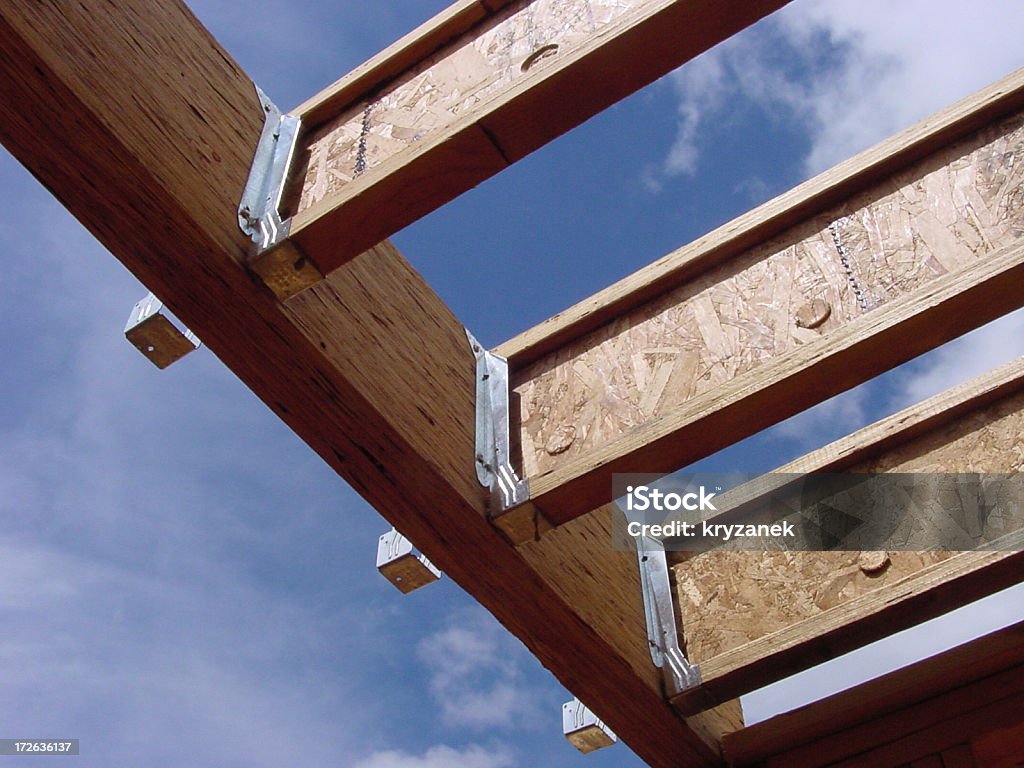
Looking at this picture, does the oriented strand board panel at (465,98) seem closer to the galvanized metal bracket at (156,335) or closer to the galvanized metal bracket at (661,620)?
the galvanized metal bracket at (156,335)

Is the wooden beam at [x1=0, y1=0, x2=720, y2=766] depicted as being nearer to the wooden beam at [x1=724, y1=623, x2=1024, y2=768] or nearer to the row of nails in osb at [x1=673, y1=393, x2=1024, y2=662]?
the row of nails in osb at [x1=673, y1=393, x2=1024, y2=662]

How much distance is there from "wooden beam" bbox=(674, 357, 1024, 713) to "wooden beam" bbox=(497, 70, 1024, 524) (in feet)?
2.86

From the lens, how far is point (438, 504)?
3.14m

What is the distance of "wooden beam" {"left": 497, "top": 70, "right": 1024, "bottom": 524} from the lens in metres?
2.82

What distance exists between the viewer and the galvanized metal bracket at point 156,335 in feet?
9.46

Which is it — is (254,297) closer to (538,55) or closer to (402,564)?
(538,55)

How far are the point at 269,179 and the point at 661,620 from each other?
6.81ft

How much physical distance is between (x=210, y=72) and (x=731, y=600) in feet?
8.08

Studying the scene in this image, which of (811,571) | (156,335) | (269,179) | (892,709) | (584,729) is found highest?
(269,179)

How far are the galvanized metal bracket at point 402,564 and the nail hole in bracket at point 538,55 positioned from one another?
4.79 feet

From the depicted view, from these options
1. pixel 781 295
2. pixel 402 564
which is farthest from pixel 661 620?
pixel 781 295

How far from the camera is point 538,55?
2.71m

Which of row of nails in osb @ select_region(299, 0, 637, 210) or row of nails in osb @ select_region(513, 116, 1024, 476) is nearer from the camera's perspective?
row of nails in osb @ select_region(299, 0, 637, 210)

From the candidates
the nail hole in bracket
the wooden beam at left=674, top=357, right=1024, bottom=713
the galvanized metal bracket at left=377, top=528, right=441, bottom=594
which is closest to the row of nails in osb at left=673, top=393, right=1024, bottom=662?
the wooden beam at left=674, top=357, right=1024, bottom=713
